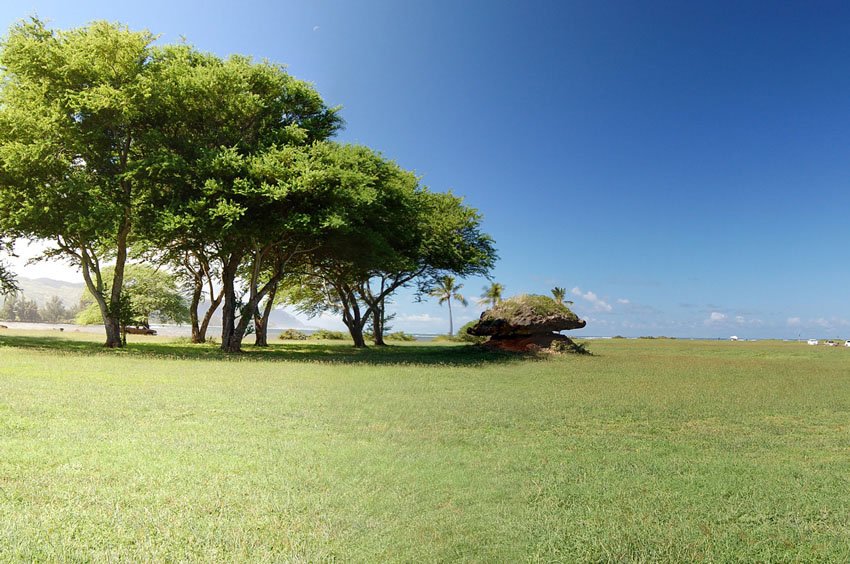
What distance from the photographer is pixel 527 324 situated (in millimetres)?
27031

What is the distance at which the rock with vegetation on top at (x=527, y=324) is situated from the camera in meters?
27.1

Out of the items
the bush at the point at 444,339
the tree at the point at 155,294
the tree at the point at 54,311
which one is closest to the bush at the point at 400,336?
the bush at the point at 444,339

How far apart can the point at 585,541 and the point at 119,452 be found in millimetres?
5002

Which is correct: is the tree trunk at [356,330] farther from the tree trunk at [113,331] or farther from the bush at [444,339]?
the bush at [444,339]

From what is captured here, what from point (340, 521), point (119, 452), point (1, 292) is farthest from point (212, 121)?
point (340, 521)

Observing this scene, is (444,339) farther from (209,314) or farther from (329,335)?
(209,314)

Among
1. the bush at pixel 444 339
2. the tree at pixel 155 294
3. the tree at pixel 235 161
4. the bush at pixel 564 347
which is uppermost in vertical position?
the tree at pixel 235 161

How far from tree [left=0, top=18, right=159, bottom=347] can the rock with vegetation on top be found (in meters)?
18.8

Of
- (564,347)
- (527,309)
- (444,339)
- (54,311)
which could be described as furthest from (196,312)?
(54,311)

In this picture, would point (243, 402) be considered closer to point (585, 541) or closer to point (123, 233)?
point (585, 541)

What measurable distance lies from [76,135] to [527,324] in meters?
23.2

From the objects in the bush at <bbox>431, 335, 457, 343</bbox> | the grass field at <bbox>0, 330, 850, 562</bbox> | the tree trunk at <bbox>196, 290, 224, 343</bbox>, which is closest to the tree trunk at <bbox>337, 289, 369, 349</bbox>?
the tree trunk at <bbox>196, 290, 224, 343</bbox>

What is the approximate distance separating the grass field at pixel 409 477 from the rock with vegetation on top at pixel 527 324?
650 inches

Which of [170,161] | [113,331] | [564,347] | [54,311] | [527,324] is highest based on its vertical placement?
[170,161]
